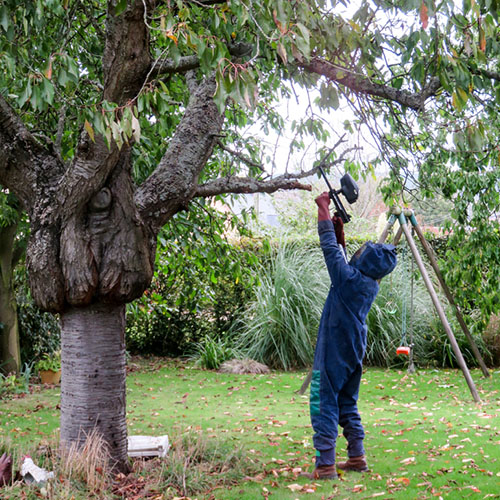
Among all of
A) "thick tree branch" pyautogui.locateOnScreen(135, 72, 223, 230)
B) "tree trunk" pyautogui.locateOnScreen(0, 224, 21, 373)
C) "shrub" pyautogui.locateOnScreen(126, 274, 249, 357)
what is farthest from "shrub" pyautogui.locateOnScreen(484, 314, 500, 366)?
"tree trunk" pyautogui.locateOnScreen(0, 224, 21, 373)

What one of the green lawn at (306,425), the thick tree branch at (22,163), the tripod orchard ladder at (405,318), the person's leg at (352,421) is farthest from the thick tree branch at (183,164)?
the tripod orchard ladder at (405,318)

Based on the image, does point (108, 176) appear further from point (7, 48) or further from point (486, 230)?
point (486, 230)

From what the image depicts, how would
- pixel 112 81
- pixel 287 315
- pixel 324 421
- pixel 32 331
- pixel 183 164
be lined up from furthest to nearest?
pixel 32 331
pixel 287 315
pixel 183 164
pixel 324 421
pixel 112 81

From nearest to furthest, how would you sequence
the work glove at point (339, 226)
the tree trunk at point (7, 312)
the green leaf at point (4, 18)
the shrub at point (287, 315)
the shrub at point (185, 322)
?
1. the green leaf at point (4, 18)
2. the work glove at point (339, 226)
3. the tree trunk at point (7, 312)
4. the shrub at point (287, 315)
5. the shrub at point (185, 322)

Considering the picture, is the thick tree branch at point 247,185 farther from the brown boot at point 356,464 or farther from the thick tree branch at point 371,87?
the brown boot at point 356,464

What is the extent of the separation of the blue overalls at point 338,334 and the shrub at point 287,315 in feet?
21.0

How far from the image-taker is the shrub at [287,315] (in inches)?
450

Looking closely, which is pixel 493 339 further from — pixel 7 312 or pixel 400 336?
pixel 7 312

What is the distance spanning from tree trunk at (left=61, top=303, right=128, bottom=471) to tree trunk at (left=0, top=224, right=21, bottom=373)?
6.16 metres

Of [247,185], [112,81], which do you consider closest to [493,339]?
[247,185]

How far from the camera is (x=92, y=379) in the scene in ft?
15.2

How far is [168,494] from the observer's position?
14.3 feet

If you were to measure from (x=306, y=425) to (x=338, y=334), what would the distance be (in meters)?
2.59

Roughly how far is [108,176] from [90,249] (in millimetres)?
552
